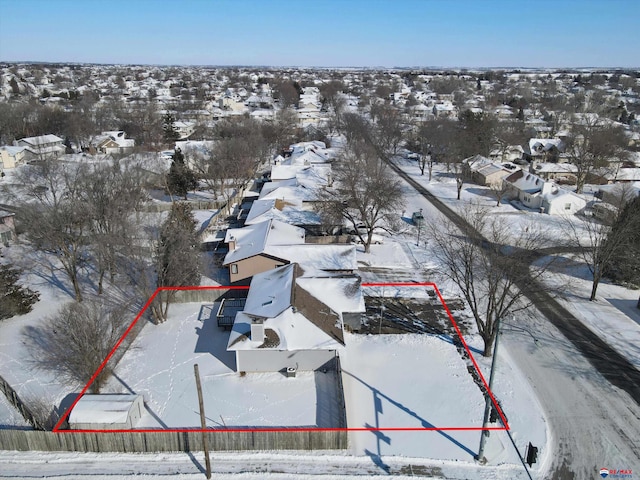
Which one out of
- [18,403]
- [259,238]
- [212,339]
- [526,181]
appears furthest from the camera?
[526,181]

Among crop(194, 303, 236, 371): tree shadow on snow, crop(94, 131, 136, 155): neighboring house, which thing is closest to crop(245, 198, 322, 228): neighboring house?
crop(194, 303, 236, 371): tree shadow on snow

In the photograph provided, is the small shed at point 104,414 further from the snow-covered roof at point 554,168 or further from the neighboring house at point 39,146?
the neighboring house at point 39,146

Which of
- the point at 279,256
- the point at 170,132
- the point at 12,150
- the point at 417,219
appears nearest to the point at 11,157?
the point at 12,150

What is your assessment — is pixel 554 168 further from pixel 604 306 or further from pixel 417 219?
pixel 604 306

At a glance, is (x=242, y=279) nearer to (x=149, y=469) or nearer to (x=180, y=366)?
(x=180, y=366)

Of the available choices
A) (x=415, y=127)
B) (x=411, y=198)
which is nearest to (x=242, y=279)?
(x=411, y=198)
